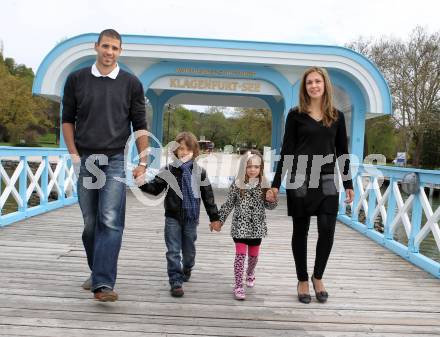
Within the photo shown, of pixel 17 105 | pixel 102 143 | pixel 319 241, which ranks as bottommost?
pixel 319 241

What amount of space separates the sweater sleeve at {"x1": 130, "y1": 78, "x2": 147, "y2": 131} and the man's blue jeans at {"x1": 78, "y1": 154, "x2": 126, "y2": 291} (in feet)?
0.92

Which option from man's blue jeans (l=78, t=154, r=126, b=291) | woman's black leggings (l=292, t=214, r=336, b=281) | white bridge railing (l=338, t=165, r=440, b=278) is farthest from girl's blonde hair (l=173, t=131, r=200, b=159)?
white bridge railing (l=338, t=165, r=440, b=278)

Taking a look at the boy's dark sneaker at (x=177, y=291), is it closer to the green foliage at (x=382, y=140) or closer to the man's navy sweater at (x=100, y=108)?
the man's navy sweater at (x=100, y=108)

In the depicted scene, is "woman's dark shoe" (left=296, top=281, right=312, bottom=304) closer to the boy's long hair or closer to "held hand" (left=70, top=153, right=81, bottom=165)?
the boy's long hair

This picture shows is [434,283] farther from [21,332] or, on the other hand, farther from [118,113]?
[21,332]

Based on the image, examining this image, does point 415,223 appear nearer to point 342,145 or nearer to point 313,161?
point 342,145

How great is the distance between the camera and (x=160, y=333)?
9.38 ft

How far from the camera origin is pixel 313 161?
347 centimetres

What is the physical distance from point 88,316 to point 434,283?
3.23 metres

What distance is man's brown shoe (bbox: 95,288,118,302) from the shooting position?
3168 millimetres

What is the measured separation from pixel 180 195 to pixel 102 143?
0.76 m

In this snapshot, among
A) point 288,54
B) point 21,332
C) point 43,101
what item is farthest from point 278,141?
point 43,101

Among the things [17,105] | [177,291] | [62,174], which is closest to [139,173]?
[177,291]

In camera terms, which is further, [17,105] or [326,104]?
[17,105]
